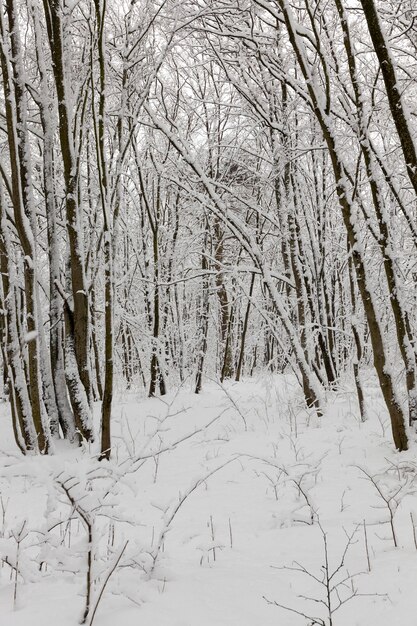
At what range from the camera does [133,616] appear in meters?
1.82

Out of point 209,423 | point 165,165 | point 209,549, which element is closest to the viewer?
point 209,549

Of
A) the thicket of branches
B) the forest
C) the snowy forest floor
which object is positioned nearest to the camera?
the snowy forest floor

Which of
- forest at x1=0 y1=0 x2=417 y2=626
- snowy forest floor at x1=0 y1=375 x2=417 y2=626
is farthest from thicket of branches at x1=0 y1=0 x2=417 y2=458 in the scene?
snowy forest floor at x1=0 y1=375 x2=417 y2=626

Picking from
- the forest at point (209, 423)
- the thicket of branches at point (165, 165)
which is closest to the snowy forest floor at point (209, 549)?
the forest at point (209, 423)

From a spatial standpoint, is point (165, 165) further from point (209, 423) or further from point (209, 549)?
point (209, 549)

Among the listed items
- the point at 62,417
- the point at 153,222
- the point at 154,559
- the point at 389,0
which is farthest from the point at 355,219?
the point at 153,222

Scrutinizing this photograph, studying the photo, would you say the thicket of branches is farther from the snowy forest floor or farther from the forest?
the snowy forest floor

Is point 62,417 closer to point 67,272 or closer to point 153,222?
point 67,272

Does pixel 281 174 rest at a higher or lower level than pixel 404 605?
higher

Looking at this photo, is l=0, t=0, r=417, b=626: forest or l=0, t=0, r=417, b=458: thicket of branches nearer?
l=0, t=0, r=417, b=626: forest

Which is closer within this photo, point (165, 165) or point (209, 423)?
point (209, 423)

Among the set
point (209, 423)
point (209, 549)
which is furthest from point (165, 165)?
point (209, 549)

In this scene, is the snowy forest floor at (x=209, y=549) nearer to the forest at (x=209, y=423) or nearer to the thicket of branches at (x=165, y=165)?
the forest at (x=209, y=423)

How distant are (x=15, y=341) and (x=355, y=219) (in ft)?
12.3
